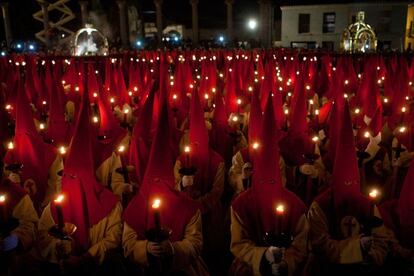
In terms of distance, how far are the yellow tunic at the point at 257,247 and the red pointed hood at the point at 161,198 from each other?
19.4 inches

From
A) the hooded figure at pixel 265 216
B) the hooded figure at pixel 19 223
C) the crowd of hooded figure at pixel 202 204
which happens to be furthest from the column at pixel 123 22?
the hooded figure at pixel 265 216

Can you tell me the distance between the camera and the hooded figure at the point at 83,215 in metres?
4.42

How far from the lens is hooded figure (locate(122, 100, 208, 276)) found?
4.34 meters

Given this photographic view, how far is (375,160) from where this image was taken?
6711 mm

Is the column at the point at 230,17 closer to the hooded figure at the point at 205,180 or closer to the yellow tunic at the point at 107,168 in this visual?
the yellow tunic at the point at 107,168

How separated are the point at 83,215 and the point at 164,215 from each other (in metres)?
0.81

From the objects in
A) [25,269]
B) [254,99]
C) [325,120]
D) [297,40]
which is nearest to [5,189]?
[25,269]

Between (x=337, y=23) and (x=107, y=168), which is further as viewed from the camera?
(x=337, y=23)

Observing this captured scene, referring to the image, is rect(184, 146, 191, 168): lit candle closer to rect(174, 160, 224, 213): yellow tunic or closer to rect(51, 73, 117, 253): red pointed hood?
rect(174, 160, 224, 213): yellow tunic

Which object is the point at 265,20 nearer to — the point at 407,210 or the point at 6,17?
the point at 6,17

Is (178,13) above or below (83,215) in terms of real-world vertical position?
above

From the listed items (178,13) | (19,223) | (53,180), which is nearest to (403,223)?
(19,223)

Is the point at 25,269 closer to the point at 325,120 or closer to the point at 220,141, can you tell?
the point at 220,141

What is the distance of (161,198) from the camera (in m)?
4.44
